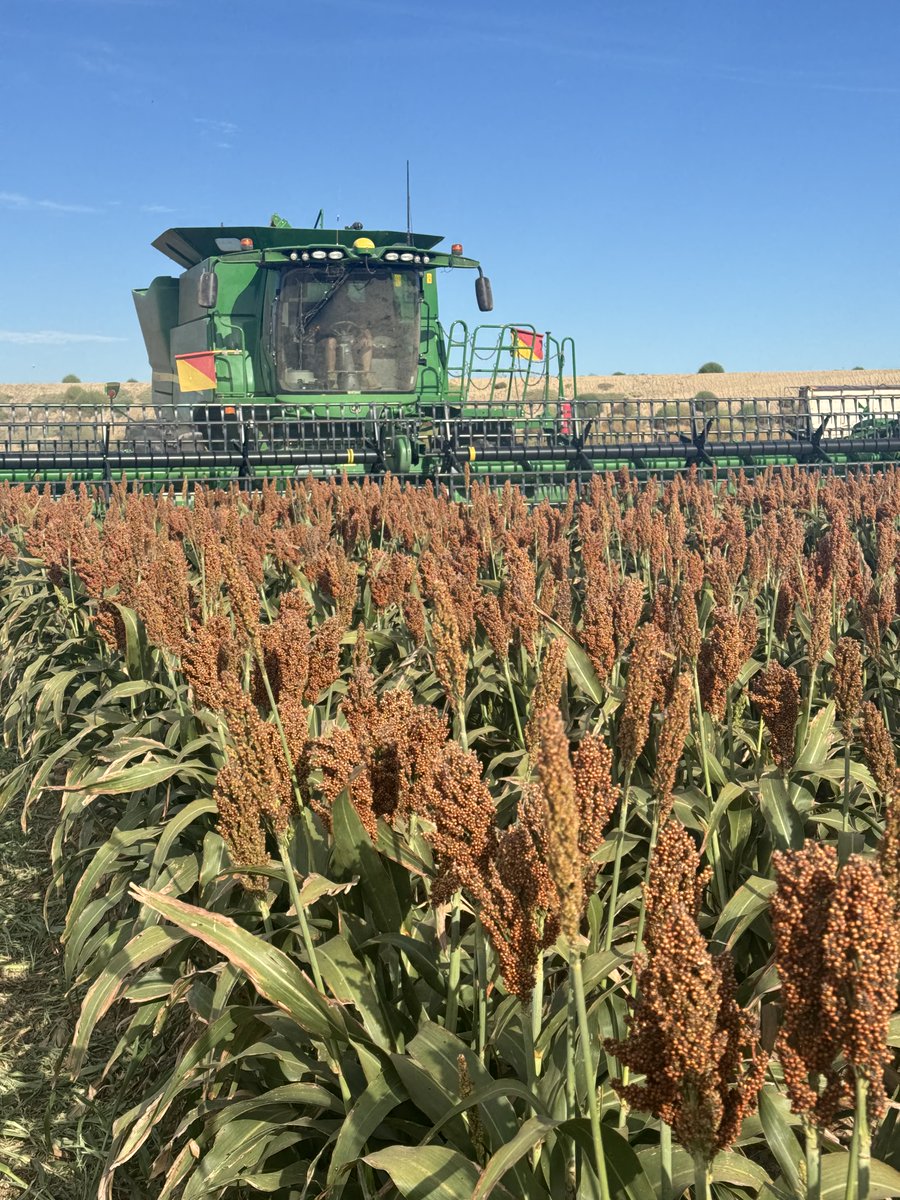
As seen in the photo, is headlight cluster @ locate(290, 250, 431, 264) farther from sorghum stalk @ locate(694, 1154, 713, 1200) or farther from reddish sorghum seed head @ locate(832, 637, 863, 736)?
sorghum stalk @ locate(694, 1154, 713, 1200)

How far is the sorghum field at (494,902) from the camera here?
1.04m

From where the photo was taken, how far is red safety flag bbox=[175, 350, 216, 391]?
12961mm

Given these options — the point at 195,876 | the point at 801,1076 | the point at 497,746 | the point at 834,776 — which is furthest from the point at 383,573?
the point at 801,1076

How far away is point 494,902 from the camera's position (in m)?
1.33

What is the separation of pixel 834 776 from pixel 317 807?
1359 mm

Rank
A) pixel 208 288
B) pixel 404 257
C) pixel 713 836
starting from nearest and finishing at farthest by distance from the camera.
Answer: pixel 713 836
pixel 208 288
pixel 404 257

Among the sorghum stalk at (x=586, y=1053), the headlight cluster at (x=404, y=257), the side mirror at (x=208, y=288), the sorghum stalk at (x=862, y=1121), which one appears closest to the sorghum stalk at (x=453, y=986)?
the sorghum stalk at (x=586, y=1053)

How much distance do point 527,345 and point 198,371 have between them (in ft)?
12.7

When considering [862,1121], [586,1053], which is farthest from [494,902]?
[862,1121]

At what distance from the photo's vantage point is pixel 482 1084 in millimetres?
1679

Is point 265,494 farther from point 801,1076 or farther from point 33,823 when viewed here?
point 801,1076

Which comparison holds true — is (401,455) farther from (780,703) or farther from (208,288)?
(780,703)

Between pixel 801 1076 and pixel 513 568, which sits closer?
pixel 801 1076

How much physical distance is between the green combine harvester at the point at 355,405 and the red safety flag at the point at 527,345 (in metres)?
0.01
